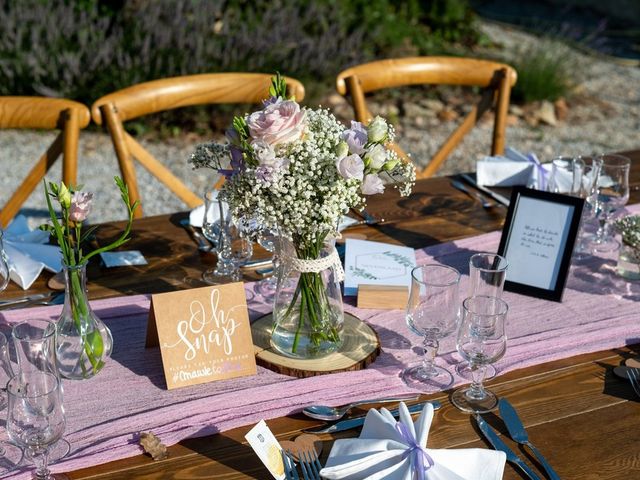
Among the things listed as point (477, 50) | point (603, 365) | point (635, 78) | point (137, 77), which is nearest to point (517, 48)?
point (477, 50)

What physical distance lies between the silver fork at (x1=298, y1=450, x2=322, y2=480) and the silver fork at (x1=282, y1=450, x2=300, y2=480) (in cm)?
1

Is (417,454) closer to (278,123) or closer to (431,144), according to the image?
(278,123)

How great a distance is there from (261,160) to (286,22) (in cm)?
457

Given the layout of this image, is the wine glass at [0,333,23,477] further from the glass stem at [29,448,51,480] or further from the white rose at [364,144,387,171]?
the white rose at [364,144,387,171]

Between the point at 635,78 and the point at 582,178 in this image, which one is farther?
the point at 635,78

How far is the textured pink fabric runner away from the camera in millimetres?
1471

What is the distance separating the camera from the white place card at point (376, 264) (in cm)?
194

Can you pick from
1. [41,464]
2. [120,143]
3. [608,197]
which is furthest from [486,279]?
[120,143]

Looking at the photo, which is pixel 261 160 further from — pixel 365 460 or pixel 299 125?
pixel 365 460

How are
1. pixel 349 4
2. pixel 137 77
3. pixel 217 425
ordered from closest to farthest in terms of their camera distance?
1. pixel 217 425
2. pixel 137 77
3. pixel 349 4

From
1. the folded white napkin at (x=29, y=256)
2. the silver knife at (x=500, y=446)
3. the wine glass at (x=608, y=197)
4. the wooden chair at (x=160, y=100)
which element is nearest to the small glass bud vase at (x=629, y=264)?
the wine glass at (x=608, y=197)

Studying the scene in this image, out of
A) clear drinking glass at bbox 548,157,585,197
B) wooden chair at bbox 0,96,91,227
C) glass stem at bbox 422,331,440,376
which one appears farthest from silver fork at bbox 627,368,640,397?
wooden chair at bbox 0,96,91,227

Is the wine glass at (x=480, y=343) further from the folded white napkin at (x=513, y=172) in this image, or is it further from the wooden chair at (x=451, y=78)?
the wooden chair at (x=451, y=78)

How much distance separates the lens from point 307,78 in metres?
5.58
